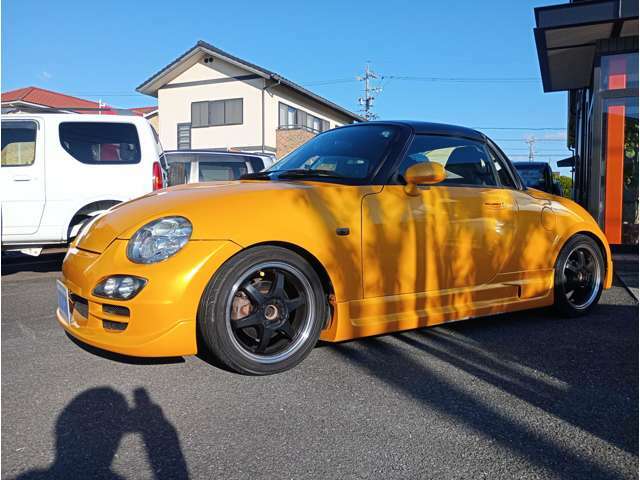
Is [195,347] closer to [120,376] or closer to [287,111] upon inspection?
[120,376]

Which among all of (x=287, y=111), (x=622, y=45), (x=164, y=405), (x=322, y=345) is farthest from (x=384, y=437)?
(x=287, y=111)

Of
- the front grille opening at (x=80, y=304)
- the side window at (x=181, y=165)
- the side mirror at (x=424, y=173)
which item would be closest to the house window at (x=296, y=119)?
the side window at (x=181, y=165)

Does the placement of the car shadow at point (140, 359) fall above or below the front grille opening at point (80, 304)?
below

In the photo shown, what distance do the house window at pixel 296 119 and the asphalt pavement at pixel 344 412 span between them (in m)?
22.8

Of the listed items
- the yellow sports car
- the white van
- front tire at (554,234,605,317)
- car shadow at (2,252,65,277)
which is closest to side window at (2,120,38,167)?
the white van

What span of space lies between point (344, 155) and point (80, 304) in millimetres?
1931

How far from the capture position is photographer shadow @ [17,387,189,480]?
2.04m

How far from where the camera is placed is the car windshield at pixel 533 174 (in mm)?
12828

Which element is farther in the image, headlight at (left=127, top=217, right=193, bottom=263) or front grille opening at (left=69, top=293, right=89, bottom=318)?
front grille opening at (left=69, top=293, right=89, bottom=318)

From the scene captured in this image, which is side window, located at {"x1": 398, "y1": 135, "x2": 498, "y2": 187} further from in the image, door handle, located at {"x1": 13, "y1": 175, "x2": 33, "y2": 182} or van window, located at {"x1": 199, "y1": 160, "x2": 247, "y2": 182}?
van window, located at {"x1": 199, "y1": 160, "x2": 247, "y2": 182}

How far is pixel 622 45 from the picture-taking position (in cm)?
954

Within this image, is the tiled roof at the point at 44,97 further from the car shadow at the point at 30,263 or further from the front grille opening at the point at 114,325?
the front grille opening at the point at 114,325

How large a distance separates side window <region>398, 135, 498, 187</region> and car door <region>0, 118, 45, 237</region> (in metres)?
4.67

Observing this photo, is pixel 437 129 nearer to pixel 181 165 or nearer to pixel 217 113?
pixel 181 165
